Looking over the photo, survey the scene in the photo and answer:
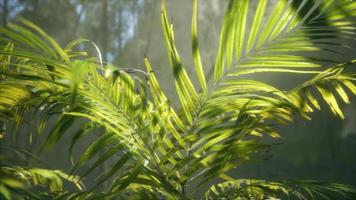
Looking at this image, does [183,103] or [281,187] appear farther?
[281,187]

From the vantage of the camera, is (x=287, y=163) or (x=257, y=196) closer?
(x=257, y=196)

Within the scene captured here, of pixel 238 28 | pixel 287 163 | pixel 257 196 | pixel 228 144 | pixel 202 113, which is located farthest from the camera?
pixel 287 163

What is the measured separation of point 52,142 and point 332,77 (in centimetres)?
86

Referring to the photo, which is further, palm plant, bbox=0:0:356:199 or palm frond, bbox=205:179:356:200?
palm frond, bbox=205:179:356:200

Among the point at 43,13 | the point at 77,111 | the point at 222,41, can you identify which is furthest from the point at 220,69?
the point at 43,13

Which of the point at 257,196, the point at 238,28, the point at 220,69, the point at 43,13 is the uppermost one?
the point at 43,13

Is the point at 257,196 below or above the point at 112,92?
below

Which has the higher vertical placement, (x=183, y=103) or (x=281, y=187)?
(x=183, y=103)

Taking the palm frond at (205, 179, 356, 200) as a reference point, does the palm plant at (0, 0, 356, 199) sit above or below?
above

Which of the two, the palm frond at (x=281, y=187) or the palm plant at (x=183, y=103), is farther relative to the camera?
the palm frond at (x=281, y=187)

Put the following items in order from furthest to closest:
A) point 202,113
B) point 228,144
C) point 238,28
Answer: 1. point 202,113
2. point 238,28
3. point 228,144

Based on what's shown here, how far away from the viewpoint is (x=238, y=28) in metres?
1.26

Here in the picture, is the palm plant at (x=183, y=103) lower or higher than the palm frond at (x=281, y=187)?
higher

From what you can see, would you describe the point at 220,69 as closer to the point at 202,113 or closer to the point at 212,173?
the point at 202,113
